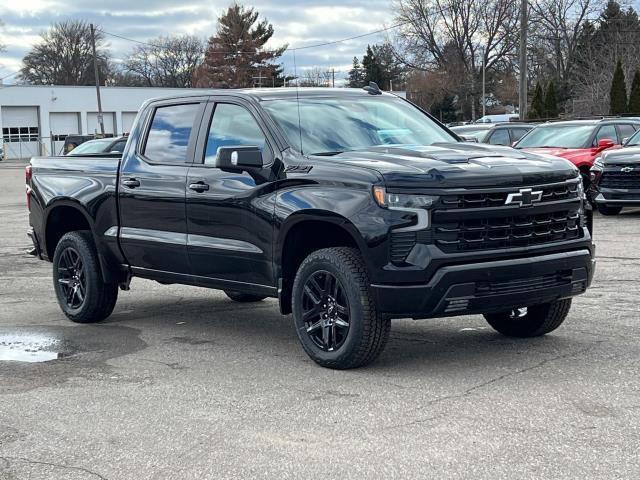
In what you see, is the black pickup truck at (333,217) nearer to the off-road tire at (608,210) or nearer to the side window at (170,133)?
the side window at (170,133)

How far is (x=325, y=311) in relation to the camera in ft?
21.4

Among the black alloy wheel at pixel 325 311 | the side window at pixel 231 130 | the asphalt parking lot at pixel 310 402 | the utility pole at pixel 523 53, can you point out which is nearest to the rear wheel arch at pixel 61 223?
the asphalt parking lot at pixel 310 402

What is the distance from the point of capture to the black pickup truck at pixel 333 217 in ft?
19.9

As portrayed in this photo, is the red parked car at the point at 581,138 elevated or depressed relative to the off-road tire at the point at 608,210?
elevated

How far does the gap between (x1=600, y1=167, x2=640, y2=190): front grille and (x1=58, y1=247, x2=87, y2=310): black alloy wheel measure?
10877mm

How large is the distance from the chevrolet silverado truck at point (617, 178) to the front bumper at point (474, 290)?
36.2ft

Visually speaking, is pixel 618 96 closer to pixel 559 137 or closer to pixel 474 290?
pixel 559 137

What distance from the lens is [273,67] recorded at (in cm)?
7325

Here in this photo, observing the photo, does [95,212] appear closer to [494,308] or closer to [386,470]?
[494,308]

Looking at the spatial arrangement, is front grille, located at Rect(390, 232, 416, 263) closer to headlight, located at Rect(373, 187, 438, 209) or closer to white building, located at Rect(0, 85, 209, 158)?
headlight, located at Rect(373, 187, 438, 209)

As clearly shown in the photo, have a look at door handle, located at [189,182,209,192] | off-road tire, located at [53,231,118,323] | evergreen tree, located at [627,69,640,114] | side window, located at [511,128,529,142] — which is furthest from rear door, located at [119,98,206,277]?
evergreen tree, located at [627,69,640,114]

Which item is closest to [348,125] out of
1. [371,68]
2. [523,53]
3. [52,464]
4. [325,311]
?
[325,311]

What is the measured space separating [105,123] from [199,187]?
76.0 m

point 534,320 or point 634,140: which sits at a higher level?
point 634,140
